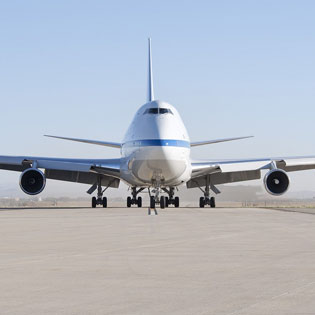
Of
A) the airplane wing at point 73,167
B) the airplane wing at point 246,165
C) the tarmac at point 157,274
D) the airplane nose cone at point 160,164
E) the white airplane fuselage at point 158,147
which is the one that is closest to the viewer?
the tarmac at point 157,274

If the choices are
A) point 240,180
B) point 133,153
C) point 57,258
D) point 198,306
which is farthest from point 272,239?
point 240,180

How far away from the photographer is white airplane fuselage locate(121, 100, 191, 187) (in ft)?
99.5

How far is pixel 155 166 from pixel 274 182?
20.6ft

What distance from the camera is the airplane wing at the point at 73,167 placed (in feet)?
110

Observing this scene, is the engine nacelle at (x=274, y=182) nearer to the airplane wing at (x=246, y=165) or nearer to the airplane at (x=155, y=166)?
the airplane at (x=155, y=166)

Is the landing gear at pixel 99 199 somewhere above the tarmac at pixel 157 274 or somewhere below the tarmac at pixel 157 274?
above

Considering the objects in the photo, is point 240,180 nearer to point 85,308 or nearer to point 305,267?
point 305,267

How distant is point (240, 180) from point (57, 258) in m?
29.9

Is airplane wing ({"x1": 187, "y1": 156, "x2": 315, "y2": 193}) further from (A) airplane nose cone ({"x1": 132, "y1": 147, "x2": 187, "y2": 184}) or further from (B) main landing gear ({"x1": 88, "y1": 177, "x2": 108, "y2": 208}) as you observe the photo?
(B) main landing gear ({"x1": 88, "y1": 177, "x2": 108, "y2": 208})

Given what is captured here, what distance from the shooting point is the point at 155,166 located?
30453 millimetres

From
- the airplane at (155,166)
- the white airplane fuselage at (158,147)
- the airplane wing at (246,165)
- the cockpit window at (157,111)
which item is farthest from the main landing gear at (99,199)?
the cockpit window at (157,111)

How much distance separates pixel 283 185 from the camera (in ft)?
107

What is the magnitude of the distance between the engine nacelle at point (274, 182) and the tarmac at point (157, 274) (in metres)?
19.2

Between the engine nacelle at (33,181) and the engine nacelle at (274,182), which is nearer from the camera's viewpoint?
the engine nacelle at (33,181)
